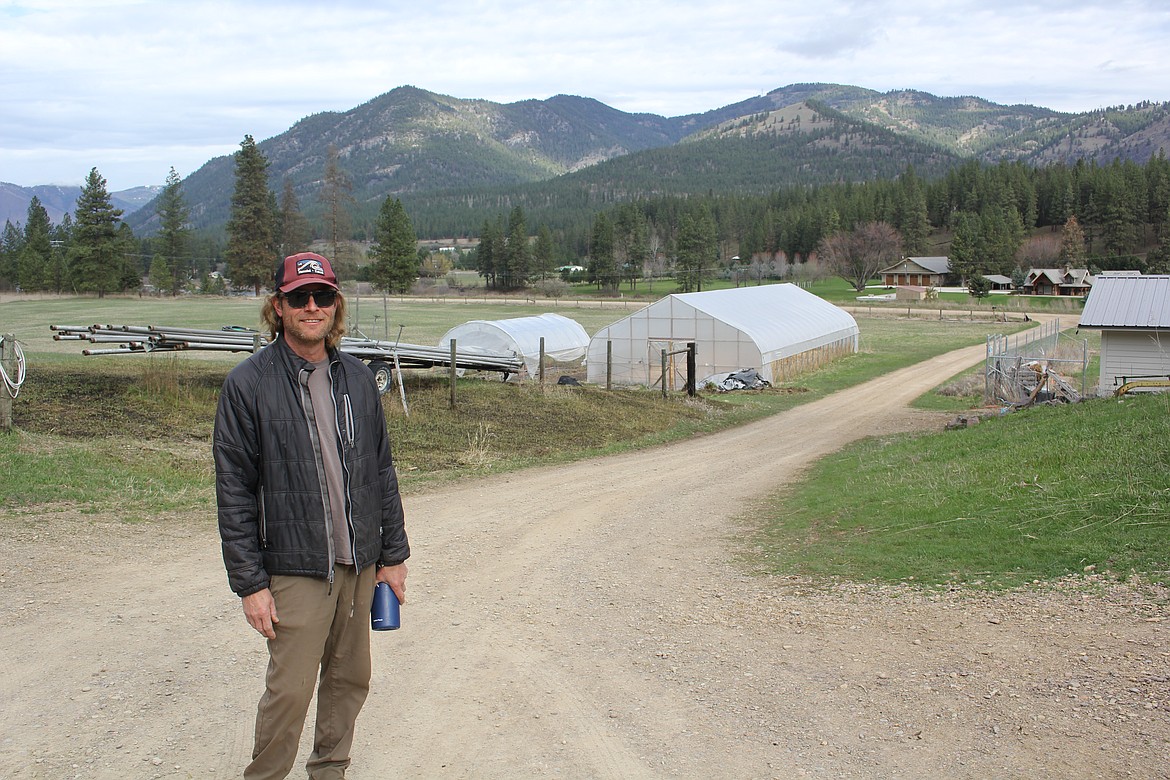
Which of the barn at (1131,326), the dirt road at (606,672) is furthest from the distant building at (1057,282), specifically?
the dirt road at (606,672)

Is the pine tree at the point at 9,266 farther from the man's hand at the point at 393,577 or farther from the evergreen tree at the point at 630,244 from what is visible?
the man's hand at the point at 393,577

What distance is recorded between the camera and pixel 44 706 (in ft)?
18.4

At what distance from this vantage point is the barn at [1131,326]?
2683 centimetres

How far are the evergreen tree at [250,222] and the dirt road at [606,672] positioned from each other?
7726 centimetres

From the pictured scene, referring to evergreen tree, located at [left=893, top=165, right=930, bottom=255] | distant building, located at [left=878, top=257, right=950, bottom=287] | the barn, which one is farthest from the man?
evergreen tree, located at [left=893, top=165, right=930, bottom=255]

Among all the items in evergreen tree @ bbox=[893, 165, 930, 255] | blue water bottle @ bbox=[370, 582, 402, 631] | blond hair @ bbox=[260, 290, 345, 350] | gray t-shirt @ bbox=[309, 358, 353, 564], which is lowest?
blue water bottle @ bbox=[370, 582, 402, 631]

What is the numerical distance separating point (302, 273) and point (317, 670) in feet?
5.89

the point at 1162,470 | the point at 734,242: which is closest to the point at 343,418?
the point at 1162,470

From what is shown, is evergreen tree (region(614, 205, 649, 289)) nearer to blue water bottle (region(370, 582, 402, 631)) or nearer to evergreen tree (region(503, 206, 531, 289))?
evergreen tree (region(503, 206, 531, 289))

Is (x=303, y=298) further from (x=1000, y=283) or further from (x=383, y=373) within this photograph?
(x=1000, y=283)

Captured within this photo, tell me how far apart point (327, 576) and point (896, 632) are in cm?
457

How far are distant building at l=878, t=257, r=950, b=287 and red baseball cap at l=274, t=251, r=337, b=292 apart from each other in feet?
371

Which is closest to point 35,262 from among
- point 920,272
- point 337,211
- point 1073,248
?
point 337,211

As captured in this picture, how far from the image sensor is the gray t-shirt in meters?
4.12
